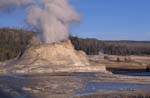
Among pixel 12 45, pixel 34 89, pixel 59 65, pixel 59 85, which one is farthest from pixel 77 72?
pixel 12 45

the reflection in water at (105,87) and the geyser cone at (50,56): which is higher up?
the geyser cone at (50,56)

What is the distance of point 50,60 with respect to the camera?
54000mm

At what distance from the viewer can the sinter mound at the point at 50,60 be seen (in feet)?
171

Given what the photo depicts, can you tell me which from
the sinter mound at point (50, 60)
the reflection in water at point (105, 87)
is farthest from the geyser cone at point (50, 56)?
the reflection in water at point (105, 87)

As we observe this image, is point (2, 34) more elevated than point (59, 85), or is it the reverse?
point (2, 34)

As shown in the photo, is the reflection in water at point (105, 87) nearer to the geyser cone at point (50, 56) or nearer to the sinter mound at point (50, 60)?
the sinter mound at point (50, 60)

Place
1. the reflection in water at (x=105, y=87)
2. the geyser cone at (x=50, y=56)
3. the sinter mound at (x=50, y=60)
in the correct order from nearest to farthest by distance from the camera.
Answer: the reflection in water at (x=105, y=87) → the sinter mound at (x=50, y=60) → the geyser cone at (x=50, y=56)

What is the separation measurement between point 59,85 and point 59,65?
55.7 ft

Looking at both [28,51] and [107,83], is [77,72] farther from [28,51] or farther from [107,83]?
[107,83]

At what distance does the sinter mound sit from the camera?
2046 inches

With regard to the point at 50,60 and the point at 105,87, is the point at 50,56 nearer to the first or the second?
the point at 50,60

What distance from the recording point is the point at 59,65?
176ft

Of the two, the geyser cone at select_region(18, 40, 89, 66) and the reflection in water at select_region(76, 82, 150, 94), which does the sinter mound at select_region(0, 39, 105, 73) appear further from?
the reflection in water at select_region(76, 82, 150, 94)

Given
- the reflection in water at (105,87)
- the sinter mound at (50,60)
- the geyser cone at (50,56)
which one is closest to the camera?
the reflection in water at (105,87)
